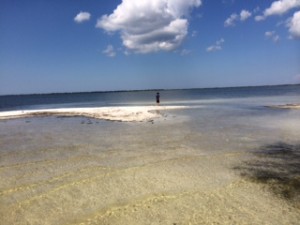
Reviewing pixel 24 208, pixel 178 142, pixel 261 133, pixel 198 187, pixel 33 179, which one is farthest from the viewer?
pixel 261 133

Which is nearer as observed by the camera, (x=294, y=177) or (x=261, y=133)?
(x=294, y=177)

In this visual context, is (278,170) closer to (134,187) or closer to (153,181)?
(153,181)

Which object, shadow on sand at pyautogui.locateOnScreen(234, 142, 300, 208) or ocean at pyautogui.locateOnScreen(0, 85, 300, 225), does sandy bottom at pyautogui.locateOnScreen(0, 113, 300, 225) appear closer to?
ocean at pyautogui.locateOnScreen(0, 85, 300, 225)

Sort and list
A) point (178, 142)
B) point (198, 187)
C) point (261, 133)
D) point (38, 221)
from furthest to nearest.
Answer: point (261, 133)
point (178, 142)
point (198, 187)
point (38, 221)

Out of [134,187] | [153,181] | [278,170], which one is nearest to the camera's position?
[134,187]

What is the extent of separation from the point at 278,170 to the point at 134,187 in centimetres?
563

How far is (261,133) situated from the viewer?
70.4ft

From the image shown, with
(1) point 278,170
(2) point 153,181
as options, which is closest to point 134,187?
A: (2) point 153,181

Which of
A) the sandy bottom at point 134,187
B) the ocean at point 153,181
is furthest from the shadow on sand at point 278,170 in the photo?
the sandy bottom at point 134,187

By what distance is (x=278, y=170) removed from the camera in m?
12.0

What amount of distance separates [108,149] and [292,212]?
10678 millimetres

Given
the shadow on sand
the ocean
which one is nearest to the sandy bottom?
the ocean

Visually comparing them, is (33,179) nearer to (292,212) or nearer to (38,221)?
(38,221)

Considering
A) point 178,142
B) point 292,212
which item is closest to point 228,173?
point 292,212
